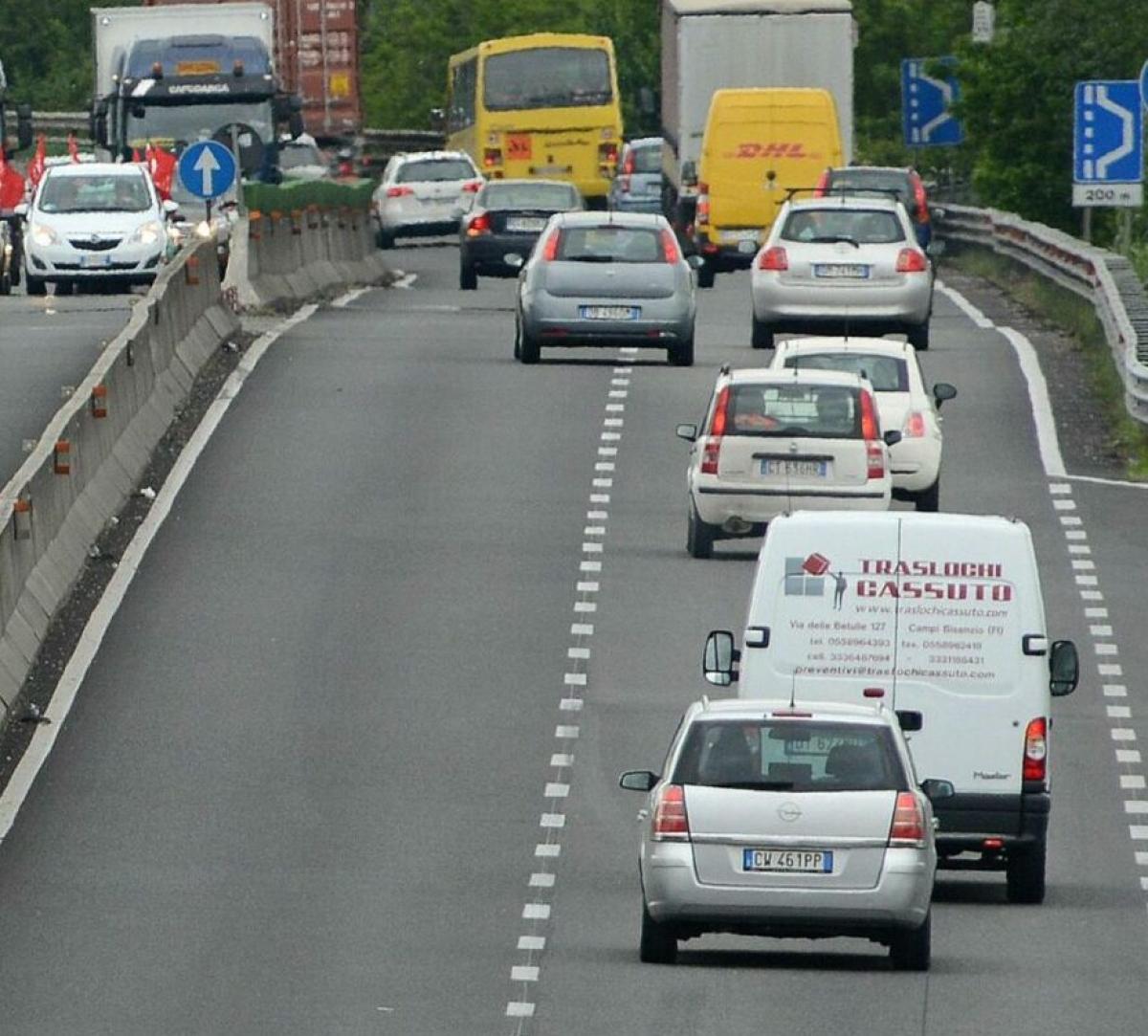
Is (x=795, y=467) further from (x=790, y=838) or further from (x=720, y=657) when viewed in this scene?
(x=790, y=838)

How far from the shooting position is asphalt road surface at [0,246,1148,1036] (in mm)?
16266

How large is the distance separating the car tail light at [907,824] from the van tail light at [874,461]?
1207 cm

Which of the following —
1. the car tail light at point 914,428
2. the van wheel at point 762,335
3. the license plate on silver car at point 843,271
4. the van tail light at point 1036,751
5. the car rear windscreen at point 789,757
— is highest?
the car rear windscreen at point 789,757

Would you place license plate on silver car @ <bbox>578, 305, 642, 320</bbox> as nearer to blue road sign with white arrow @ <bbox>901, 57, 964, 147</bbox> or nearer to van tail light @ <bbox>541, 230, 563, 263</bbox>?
van tail light @ <bbox>541, 230, 563, 263</bbox>

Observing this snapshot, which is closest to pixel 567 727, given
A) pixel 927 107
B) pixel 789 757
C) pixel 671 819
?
pixel 789 757

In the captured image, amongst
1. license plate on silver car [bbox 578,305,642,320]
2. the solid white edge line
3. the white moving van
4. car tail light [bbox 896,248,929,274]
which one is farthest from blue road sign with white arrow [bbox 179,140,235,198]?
the white moving van

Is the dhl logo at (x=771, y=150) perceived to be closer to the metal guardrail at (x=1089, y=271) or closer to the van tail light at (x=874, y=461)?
the metal guardrail at (x=1089, y=271)

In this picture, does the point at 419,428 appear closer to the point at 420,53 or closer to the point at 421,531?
the point at 421,531

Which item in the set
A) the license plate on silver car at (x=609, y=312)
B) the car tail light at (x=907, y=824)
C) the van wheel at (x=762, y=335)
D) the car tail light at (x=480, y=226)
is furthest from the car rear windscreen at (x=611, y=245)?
the car tail light at (x=907, y=824)

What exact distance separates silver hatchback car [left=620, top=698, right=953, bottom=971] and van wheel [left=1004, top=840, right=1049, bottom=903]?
2084mm

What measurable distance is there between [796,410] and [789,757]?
1230cm

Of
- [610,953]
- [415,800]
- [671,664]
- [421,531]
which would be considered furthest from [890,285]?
[610,953]

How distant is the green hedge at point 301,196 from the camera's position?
5478 cm

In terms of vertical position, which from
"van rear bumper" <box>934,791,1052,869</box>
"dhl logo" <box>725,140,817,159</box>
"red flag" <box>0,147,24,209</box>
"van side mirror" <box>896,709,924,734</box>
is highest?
"van side mirror" <box>896,709,924,734</box>
